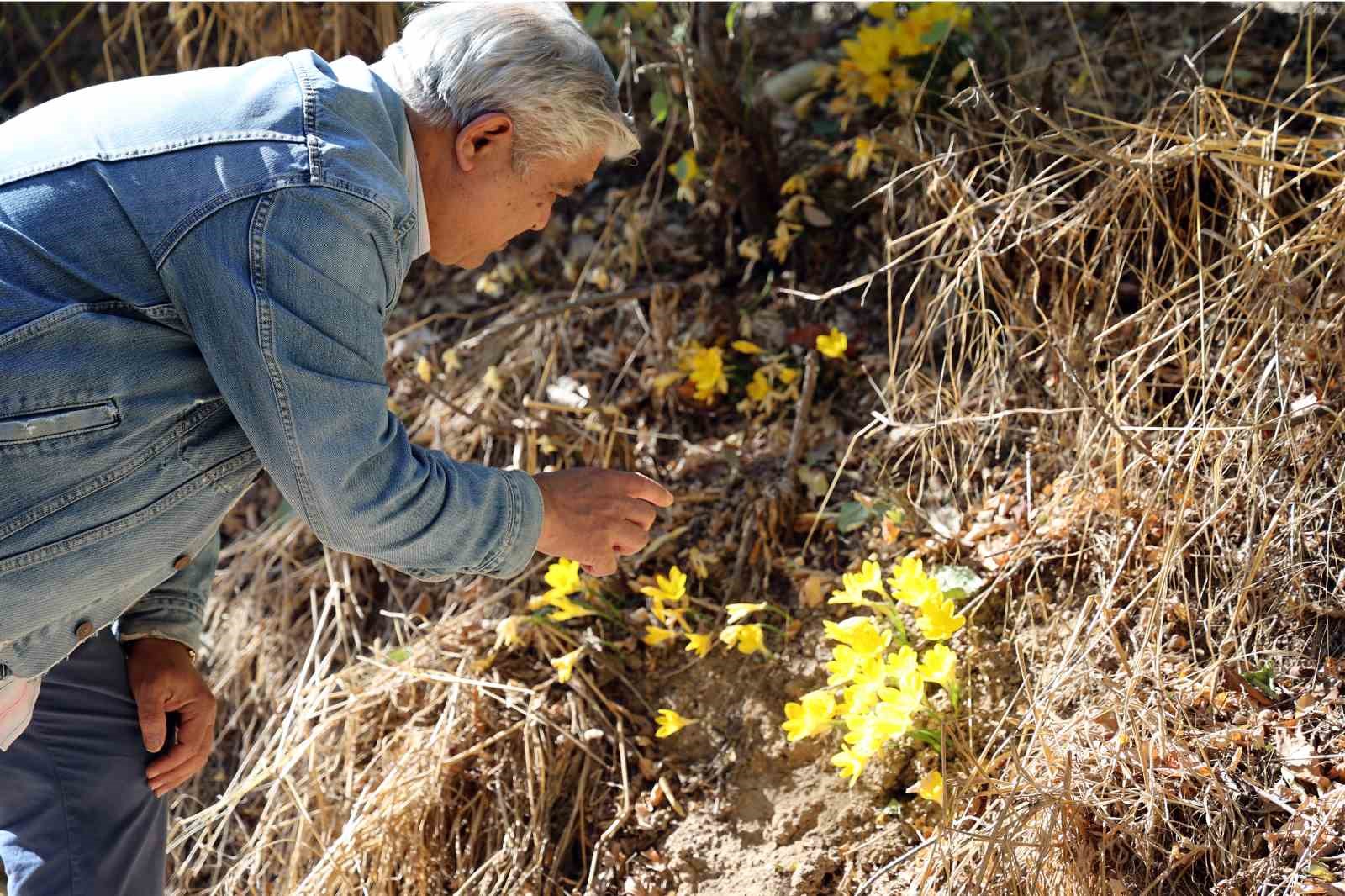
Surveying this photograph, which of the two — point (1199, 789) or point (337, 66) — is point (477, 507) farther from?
point (1199, 789)

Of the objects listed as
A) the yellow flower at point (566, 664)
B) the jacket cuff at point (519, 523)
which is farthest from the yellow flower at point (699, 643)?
the jacket cuff at point (519, 523)

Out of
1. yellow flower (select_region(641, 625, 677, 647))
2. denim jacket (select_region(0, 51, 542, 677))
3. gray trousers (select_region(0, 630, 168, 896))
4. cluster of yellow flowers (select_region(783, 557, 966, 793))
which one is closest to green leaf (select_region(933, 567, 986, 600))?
cluster of yellow flowers (select_region(783, 557, 966, 793))

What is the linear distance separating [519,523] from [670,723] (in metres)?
0.93

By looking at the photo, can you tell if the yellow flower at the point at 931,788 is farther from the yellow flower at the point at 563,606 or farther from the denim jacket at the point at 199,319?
the denim jacket at the point at 199,319

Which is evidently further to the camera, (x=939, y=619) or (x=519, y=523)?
(x=939, y=619)

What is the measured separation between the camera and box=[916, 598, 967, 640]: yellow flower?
220 centimetres

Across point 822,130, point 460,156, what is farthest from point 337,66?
point 822,130

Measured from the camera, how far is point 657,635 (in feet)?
8.63

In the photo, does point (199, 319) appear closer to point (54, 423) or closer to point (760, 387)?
point (54, 423)

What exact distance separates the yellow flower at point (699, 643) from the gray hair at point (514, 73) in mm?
1140

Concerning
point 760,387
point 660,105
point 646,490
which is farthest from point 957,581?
point 660,105

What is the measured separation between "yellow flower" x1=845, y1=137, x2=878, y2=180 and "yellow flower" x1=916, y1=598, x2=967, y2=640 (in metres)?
1.33

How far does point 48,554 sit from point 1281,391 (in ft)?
6.82

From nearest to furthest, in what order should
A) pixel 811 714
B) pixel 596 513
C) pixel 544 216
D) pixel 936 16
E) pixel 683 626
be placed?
pixel 596 513, pixel 544 216, pixel 811 714, pixel 683 626, pixel 936 16
